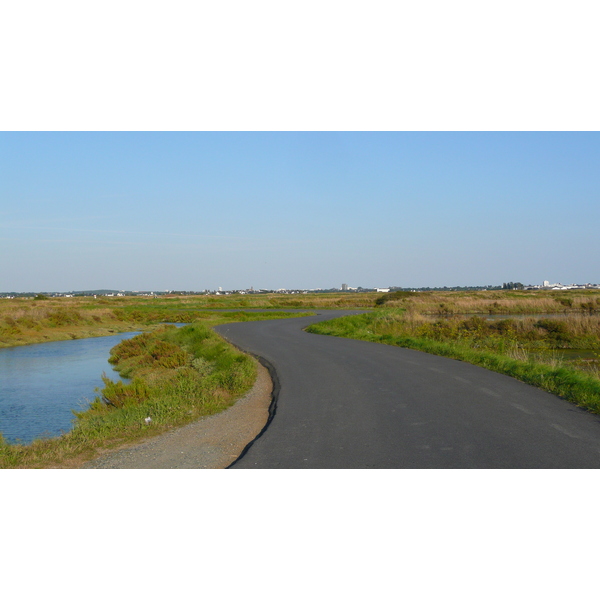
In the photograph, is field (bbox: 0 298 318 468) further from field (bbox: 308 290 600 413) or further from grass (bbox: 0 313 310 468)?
field (bbox: 308 290 600 413)

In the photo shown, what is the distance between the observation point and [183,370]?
719 inches

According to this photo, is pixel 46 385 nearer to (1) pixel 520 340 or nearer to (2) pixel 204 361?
(2) pixel 204 361

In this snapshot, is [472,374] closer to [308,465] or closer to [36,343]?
[308,465]

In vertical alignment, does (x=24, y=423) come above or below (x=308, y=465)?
below

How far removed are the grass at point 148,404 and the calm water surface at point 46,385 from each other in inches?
45.3

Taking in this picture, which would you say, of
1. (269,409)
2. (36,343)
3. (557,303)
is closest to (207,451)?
(269,409)

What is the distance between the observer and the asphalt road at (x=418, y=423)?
6.83 metres

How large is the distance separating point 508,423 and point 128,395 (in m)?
9.84

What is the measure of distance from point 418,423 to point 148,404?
20.5 feet

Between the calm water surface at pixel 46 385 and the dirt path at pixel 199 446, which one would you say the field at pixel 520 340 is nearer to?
the dirt path at pixel 199 446

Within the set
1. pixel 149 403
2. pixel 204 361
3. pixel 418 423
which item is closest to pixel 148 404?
pixel 149 403

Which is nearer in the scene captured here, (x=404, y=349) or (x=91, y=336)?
(x=404, y=349)

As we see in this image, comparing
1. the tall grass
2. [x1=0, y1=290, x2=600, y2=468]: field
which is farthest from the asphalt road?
the tall grass

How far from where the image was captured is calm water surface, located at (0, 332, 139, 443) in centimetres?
1370
